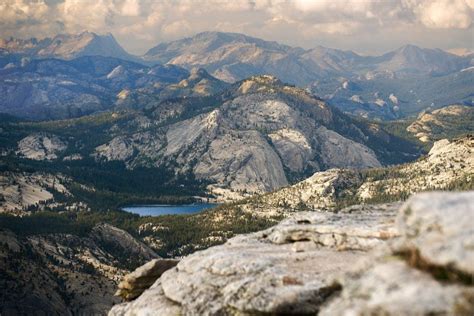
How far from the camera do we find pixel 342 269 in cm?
3584

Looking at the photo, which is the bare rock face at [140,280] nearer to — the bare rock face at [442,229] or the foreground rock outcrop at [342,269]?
the foreground rock outcrop at [342,269]

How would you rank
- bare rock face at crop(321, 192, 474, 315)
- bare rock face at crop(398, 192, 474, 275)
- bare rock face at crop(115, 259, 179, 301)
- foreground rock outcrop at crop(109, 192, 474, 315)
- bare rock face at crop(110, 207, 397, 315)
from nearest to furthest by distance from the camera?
bare rock face at crop(321, 192, 474, 315), foreground rock outcrop at crop(109, 192, 474, 315), bare rock face at crop(398, 192, 474, 275), bare rock face at crop(110, 207, 397, 315), bare rock face at crop(115, 259, 179, 301)

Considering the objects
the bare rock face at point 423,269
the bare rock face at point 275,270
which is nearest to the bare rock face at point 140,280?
the bare rock face at point 275,270

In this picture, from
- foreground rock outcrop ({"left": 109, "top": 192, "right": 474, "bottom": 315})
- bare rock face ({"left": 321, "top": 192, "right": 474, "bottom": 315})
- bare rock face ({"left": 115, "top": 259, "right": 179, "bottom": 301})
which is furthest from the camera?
bare rock face ({"left": 115, "top": 259, "right": 179, "bottom": 301})

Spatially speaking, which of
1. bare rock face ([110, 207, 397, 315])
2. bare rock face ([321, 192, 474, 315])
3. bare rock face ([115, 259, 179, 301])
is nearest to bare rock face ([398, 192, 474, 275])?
bare rock face ([321, 192, 474, 315])

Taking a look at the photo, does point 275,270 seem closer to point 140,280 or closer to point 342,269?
point 342,269

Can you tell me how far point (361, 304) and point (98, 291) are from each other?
557ft

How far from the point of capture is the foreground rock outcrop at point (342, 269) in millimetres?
21891

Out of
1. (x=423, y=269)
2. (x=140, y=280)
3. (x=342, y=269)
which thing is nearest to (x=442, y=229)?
(x=423, y=269)

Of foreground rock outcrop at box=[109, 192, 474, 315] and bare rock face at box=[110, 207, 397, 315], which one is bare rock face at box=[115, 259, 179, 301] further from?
foreground rock outcrop at box=[109, 192, 474, 315]

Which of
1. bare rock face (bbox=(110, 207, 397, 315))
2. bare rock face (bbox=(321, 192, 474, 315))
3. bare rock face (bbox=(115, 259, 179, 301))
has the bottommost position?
bare rock face (bbox=(115, 259, 179, 301))

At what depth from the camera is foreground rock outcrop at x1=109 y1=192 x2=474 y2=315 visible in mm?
21891

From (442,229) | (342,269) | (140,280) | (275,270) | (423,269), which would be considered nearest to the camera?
(423,269)

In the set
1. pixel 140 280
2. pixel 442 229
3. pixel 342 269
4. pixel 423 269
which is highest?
pixel 442 229
